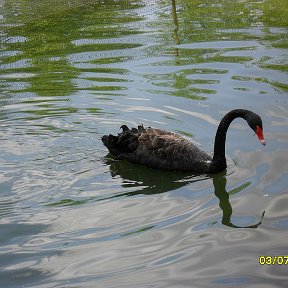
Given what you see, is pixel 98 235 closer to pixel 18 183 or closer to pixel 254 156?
pixel 18 183

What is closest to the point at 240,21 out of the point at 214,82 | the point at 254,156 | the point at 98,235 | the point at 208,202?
the point at 214,82

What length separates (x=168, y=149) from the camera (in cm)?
544

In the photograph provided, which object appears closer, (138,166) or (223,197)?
(223,197)

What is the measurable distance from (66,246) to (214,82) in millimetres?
3911

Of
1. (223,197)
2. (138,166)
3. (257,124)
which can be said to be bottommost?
(223,197)

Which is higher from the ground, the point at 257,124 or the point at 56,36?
the point at 56,36

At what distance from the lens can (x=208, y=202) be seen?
15.8 feet

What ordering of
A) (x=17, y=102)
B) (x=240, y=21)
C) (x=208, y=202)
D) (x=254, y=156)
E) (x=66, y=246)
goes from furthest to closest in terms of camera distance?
(x=240, y=21) < (x=17, y=102) < (x=254, y=156) < (x=208, y=202) < (x=66, y=246)

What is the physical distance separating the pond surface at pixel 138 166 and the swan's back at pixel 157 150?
94mm
